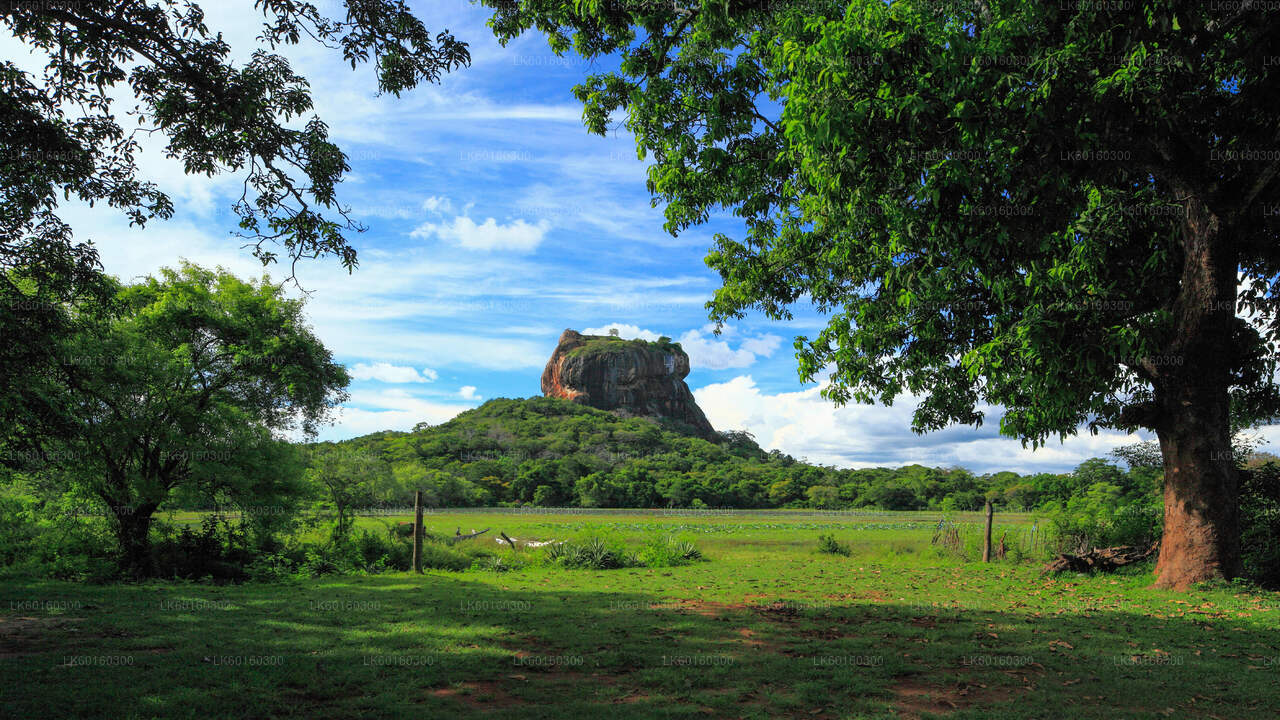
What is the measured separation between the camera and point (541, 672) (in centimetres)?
642

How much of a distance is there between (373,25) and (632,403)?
154811 millimetres

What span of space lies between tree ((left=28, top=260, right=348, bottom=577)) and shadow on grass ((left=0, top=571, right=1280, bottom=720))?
4238 mm

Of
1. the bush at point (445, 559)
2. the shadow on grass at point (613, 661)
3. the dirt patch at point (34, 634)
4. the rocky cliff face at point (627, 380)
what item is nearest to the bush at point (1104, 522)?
the shadow on grass at point (613, 661)

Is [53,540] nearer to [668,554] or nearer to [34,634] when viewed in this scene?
[34,634]

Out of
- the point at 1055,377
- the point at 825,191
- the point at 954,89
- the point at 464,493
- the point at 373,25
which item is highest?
the point at 373,25

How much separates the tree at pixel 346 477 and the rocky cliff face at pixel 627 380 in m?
132

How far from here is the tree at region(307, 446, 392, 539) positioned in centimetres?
2256

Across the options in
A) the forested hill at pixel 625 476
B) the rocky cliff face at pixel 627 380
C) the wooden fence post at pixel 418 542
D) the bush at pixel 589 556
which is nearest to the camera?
the wooden fence post at pixel 418 542

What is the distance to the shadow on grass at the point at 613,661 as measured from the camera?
17.8 ft

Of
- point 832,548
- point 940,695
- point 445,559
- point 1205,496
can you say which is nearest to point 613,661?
point 940,695

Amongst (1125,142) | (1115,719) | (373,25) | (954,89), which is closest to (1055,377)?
(1125,142)

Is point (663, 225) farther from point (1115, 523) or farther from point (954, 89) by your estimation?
point (1115, 523)

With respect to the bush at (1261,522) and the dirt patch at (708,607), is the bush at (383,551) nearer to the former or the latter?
the dirt patch at (708,607)

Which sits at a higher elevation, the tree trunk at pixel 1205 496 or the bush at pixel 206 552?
the tree trunk at pixel 1205 496
